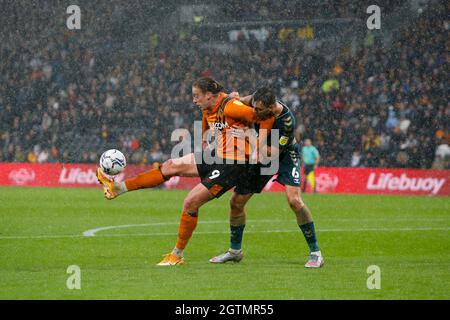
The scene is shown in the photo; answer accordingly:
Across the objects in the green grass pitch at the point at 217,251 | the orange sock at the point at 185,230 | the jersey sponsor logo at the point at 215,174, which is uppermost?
the jersey sponsor logo at the point at 215,174

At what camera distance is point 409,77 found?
31016 mm

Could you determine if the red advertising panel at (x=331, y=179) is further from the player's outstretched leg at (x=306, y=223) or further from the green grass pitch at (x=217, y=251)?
the player's outstretched leg at (x=306, y=223)

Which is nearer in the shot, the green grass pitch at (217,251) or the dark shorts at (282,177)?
the green grass pitch at (217,251)

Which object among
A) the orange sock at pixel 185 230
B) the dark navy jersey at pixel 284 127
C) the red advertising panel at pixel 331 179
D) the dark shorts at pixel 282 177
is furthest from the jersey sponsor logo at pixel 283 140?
the red advertising panel at pixel 331 179

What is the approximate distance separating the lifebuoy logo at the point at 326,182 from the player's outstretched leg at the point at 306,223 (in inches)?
732

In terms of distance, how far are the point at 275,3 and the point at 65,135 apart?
9972 mm

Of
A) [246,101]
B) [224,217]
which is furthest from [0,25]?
[246,101]

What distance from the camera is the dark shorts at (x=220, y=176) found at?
33.8 ft

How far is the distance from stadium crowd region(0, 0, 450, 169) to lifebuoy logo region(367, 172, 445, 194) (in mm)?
578

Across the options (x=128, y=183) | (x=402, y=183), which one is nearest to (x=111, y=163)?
(x=128, y=183)

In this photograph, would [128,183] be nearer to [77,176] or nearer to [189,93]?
[77,176]

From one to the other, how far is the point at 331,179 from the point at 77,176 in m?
8.91

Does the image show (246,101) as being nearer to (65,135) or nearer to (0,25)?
(65,135)

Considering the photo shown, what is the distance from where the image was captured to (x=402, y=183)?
28156 mm
